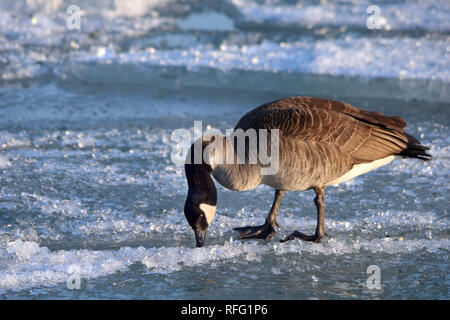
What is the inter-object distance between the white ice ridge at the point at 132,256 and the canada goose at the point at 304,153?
13cm

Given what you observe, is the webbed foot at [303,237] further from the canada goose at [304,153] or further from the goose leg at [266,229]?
the goose leg at [266,229]

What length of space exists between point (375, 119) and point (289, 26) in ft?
20.5

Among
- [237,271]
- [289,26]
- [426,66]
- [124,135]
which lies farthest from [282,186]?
[289,26]

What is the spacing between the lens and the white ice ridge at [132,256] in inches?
130

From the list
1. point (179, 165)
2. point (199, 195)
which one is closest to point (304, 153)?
point (199, 195)

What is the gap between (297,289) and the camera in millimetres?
3191

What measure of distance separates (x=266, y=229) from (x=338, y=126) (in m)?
0.85

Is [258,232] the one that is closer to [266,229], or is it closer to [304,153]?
[266,229]

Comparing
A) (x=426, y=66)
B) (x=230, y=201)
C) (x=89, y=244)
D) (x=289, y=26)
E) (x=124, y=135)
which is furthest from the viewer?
(x=289, y=26)

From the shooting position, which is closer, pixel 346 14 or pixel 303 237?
pixel 303 237

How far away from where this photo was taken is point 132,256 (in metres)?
3.55

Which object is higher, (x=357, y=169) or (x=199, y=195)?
(x=357, y=169)

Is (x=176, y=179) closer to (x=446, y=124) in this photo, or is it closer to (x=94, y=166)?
(x=94, y=166)
